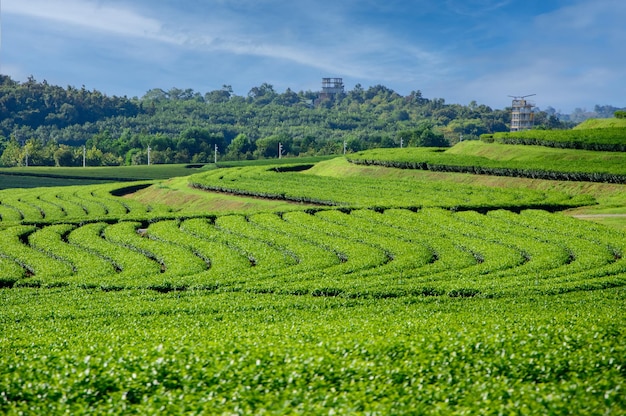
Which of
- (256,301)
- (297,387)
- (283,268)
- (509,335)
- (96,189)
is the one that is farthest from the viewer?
(96,189)

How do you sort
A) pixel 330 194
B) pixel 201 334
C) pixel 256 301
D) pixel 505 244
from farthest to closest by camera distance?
pixel 330 194 < pixel 505 244 < pixel 256 301 < pixel 201 334

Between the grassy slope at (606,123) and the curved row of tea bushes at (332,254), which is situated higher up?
the grassy slope at (606,123)

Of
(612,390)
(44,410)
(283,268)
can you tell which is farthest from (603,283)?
(44,410)

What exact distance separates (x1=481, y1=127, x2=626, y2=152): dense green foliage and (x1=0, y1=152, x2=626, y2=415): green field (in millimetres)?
12986

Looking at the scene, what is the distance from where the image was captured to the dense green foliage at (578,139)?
8325 cm

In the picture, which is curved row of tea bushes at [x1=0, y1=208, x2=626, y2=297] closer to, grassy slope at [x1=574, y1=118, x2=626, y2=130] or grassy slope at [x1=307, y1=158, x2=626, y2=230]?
grassy slope at [x1=307, y1=158, x2=626, y2=230]

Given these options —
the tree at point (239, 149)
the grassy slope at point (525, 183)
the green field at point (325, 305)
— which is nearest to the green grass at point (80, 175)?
the tree at point (239, 149)

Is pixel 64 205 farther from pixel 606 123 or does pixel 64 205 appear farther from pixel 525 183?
pixel 606 123

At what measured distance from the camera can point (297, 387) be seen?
58.7ft

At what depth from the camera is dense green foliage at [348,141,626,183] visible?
7375 centimetres

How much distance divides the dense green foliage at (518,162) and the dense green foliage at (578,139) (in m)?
1.69

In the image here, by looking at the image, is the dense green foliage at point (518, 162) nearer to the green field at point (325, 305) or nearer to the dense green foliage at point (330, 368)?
the green field at point (325, 305)

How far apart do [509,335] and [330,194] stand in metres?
54.4

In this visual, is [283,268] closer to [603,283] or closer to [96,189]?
[603,283]
